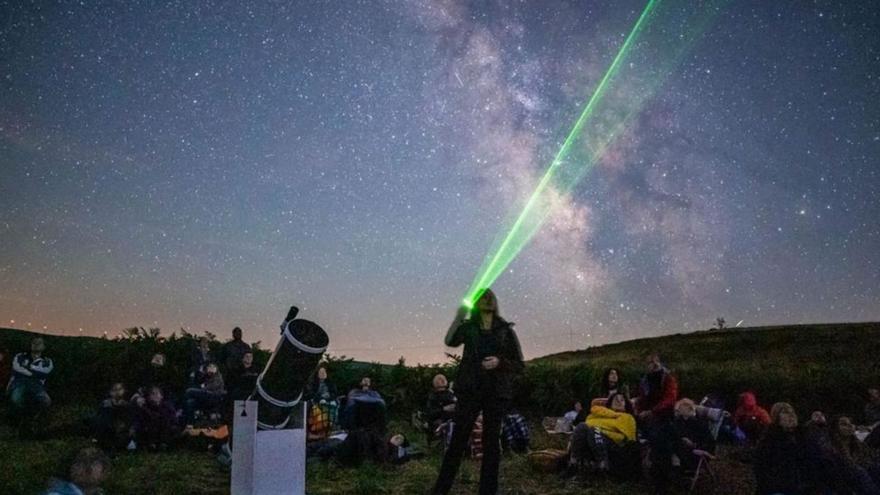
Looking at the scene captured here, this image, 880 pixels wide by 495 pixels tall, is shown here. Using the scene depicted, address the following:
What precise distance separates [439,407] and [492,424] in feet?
17.7

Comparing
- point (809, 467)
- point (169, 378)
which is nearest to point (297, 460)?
point (809, 467)

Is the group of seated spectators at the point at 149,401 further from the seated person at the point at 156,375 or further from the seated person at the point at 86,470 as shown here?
the seated person at the point at 86,470

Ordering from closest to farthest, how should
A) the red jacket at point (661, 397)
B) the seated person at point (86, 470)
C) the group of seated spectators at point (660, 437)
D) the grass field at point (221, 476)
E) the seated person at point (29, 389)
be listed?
the seated person at point (86, 470), the group of seated spectators at point (660, 437), the grass field at point (221, 476), the red jacket at point (661, 397), the seated person at point (29, 389)

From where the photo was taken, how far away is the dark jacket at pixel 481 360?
6.56 meters

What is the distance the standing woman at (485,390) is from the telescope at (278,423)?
149cm

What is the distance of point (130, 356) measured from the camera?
54.6 feet

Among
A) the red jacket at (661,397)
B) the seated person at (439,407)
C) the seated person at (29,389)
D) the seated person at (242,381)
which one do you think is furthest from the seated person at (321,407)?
the red jacket at (661,397)

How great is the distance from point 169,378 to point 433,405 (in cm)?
801

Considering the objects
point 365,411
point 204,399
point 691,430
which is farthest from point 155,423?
point 691,430

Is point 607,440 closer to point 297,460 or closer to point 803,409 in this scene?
point 297,460

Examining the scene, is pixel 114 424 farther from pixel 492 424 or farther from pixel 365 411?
pixel 492 424

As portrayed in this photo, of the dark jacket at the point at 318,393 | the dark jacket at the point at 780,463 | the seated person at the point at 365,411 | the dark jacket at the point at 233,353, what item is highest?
the dark jacket at the point at 233,353

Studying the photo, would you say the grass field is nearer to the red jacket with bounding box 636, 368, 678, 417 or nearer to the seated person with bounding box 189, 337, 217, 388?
the red jacket with bounding box 636, 368, 678, 417

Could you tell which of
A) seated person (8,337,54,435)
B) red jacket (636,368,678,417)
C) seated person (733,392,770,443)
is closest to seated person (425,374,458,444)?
red jacket (636,368,678,417)
